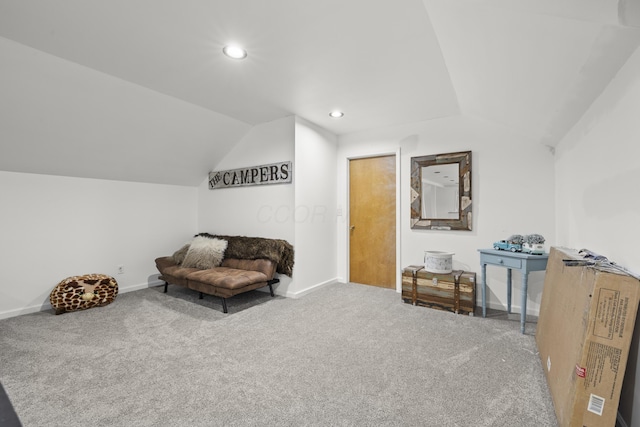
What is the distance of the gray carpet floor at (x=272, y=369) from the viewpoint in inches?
59.9

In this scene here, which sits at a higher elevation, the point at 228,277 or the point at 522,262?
the point at 522,262

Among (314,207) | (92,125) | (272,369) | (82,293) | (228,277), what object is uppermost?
(92,125)

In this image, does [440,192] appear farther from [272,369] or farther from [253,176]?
[272,369]

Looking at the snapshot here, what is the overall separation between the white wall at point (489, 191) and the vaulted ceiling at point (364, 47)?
0.84 ft

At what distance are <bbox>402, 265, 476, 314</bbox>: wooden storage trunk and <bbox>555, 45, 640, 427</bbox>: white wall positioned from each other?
102 cm

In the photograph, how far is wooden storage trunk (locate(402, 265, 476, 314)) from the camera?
2957mm

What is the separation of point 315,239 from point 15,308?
3.49 metres

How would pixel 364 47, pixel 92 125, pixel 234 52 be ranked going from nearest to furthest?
pixel 364 47, pixel 234 52, pixel 92 125

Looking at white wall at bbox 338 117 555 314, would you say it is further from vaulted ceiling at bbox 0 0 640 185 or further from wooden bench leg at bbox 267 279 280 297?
wooden bench leg at bbox 267 279 280 297

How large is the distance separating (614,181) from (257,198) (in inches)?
142

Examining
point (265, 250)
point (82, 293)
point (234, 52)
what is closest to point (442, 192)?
point (265, 250)

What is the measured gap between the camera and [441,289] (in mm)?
3090

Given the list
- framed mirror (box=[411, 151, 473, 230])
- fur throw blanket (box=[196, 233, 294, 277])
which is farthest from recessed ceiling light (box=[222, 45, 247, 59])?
framed mirror (box=[411, 151, 473, 230])

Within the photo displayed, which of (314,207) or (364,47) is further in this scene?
(314,207)
